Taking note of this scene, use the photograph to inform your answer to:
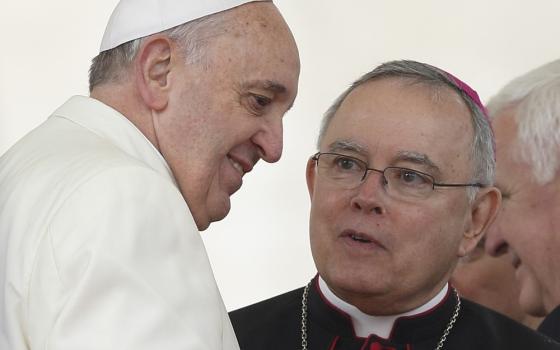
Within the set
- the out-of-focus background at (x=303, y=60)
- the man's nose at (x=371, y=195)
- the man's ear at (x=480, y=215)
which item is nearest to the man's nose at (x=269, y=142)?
the man's nose at (x=371, y=195)

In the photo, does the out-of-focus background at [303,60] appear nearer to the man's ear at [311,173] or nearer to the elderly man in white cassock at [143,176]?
the man's ear at [311,173]

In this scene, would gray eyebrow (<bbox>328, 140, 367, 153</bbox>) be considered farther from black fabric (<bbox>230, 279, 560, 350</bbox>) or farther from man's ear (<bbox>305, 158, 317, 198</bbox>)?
black fabric (<bbox>230, 279, 560, 350</bbox>)

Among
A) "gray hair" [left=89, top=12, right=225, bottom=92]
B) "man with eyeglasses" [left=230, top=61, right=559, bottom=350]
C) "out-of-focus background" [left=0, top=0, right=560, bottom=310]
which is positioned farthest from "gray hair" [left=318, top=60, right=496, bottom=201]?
"out-of-focus background" [left=0, top=0, right=560, bottom=310]

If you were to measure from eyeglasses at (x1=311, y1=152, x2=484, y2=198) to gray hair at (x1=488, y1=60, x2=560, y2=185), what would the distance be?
1.60 ft

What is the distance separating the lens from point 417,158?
10.0ft

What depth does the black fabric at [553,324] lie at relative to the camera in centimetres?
339

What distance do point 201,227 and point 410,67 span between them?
95cm

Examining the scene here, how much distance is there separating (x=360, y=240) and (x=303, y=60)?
2.58m

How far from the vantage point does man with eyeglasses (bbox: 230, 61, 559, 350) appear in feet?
9.89

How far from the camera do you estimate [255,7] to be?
2.54m

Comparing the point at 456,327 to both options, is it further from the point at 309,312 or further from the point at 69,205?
the point at 69,205

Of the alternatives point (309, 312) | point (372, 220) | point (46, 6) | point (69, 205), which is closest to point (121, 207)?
point (69, 205)

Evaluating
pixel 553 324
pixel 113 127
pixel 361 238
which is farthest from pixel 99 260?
pixel 553 324

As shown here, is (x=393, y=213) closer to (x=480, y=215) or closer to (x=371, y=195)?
(x=371, y=195)
